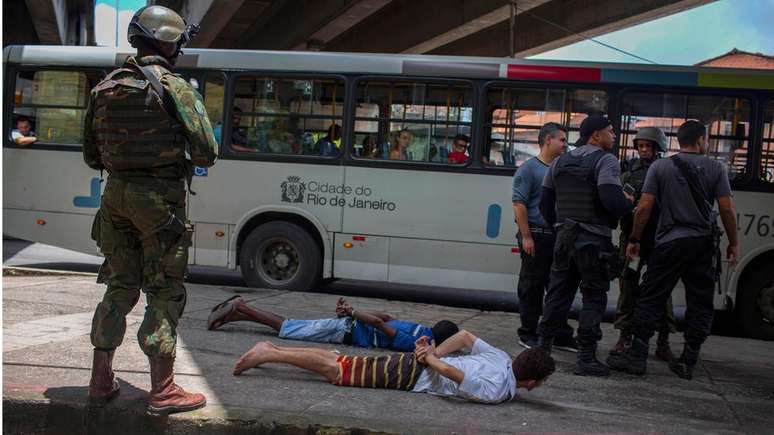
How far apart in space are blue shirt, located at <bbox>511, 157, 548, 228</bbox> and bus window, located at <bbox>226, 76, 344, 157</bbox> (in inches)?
140

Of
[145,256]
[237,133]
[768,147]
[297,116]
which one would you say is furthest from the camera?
[237,133]

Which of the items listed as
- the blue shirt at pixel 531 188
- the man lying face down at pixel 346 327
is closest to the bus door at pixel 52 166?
the man lying face down at pixel 346 327

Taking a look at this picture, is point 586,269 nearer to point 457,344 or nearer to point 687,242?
point 687,242

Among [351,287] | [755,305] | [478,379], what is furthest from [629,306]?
[351,287]

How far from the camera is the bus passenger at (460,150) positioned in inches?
373

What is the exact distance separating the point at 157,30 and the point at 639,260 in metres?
4.07

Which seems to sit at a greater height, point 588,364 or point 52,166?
point 52,166

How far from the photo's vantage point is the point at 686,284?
589 centimetres

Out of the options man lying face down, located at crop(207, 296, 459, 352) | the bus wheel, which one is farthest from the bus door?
man lying face down, located at crop(207, 296, 459, 352)

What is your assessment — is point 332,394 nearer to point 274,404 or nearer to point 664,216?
point 274,404

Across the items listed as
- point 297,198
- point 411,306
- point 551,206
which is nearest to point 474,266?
point 411,306

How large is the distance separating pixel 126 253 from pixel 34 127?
723cm

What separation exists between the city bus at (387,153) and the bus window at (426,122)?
17mm

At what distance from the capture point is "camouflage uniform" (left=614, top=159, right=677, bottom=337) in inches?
250
